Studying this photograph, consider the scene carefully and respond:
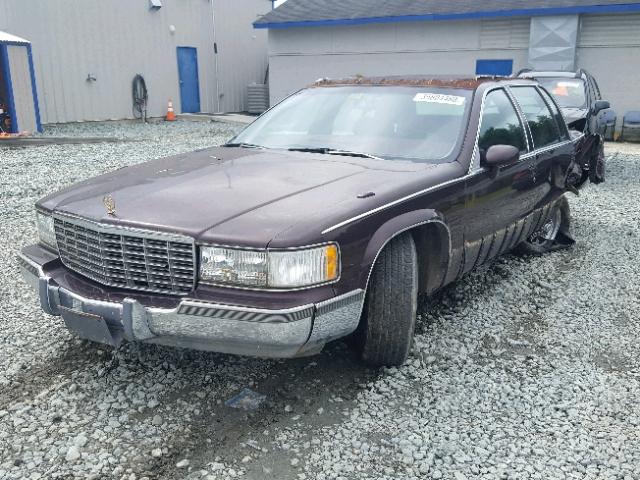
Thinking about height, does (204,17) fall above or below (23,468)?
above

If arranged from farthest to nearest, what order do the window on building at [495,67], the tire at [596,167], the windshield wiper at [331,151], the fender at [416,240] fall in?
the window on building at [495,67]
the tire at [596,167]
the windshield wiper at [331,151]
the fender at [416,240]

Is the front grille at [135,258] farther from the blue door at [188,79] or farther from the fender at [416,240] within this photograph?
the blue door at [188,79]

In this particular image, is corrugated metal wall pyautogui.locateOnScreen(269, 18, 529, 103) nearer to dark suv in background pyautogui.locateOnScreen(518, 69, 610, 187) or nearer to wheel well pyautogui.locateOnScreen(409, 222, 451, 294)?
dark suv in background pyautogui.locateOnScreen(518, 69, 610, 187)

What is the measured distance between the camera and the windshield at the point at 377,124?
3881 millimetres

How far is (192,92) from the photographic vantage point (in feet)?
72.8

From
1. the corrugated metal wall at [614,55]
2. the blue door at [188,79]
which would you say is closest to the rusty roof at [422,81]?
the corrugated metal wall at [614,55]

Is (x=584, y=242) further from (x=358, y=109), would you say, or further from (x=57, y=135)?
(x=57, y=135)

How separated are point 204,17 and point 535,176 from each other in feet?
65.1

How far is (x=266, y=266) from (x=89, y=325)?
0.94 meters

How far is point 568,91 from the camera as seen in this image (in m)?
9.74

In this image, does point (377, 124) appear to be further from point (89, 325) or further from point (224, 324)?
point (89, 325)

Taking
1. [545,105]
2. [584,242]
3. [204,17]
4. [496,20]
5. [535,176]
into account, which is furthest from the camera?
[204,17]

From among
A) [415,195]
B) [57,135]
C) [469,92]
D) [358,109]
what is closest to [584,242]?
[469,92]

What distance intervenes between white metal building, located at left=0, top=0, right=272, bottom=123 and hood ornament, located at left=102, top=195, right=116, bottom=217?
15.9 metres
